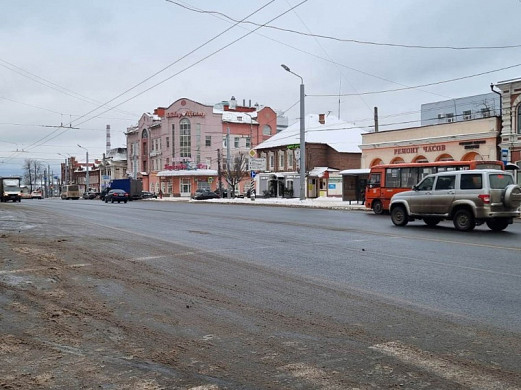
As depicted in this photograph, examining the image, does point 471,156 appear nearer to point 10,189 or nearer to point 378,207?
point 378,207

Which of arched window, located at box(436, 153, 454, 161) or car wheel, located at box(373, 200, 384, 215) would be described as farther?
arched window, located at box(436, 153, 454, 161)

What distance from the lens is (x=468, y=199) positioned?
16406 mm

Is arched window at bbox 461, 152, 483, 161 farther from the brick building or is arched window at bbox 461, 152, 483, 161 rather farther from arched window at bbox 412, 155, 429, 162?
the brick building

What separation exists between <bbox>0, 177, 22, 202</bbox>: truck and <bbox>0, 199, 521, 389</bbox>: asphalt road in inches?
1982

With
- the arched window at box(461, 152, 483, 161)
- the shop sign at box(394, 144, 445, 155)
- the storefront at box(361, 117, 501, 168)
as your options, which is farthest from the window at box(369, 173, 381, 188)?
the shop sign at box(394, 144, 445, 155)

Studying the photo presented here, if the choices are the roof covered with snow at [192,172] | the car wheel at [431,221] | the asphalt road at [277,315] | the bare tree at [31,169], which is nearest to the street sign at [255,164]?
the roof covered with snow at [192,172]

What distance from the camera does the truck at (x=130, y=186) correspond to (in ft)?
210

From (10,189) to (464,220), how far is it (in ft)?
176

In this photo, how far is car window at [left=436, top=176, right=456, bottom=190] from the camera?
16.9 meters

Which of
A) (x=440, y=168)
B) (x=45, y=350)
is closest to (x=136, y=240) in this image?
(x=45, y=350)

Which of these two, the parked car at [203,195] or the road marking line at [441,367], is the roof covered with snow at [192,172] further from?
the road marking line at [441,367]

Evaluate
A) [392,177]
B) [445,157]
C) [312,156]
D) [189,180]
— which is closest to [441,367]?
[392,177]

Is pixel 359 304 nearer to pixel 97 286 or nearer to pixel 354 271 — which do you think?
pixel 354 271

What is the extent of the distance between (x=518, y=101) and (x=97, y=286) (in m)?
33.1
